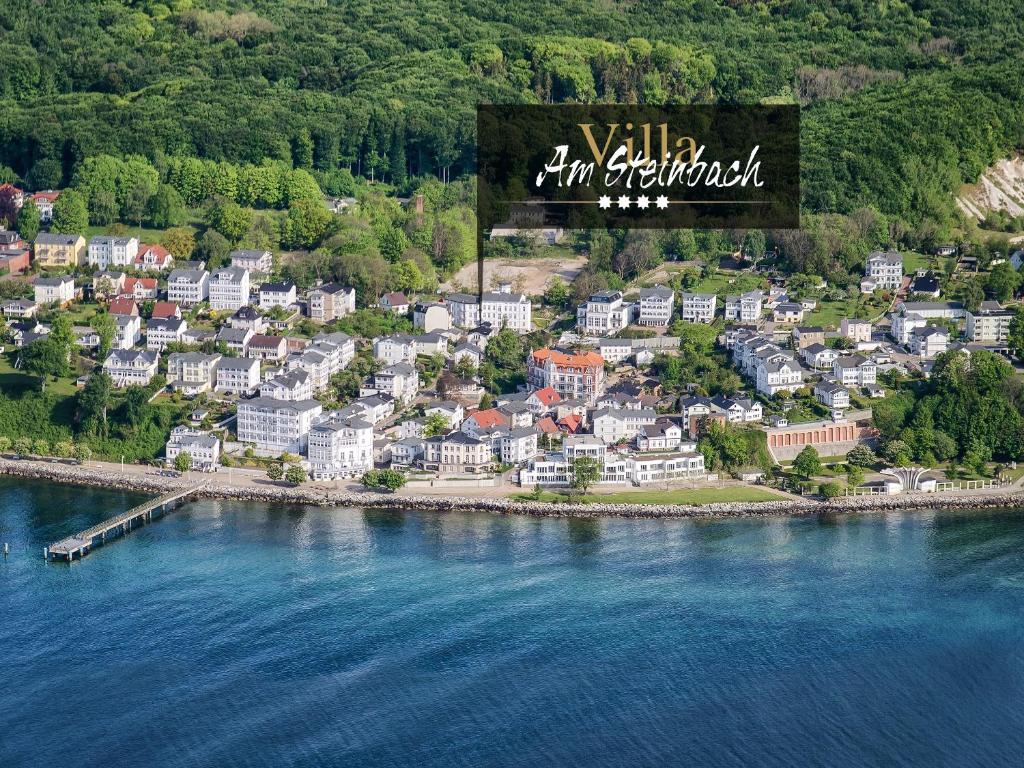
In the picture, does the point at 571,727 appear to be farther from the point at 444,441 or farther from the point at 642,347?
the point at 642,347

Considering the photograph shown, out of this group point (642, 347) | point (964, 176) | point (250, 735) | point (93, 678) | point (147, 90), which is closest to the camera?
point (250, 735)

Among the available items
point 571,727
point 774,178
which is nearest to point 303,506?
point 571,727

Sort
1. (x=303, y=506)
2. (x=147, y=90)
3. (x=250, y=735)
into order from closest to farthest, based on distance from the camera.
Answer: (x=250, y=735), (x=303, y=506), (x=147, y=90)

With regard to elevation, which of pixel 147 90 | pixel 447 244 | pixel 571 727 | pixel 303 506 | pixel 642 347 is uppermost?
pixel 147 90

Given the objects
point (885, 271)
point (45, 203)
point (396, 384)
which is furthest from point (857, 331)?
point (45, 203)

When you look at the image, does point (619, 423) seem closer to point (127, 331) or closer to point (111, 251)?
point (127, 331)

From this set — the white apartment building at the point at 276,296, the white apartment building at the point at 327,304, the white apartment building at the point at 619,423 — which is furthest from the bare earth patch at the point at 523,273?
the white apartment building at the point at 619,423

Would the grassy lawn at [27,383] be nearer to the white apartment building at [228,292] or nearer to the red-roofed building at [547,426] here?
the white apartment building at [228,292]

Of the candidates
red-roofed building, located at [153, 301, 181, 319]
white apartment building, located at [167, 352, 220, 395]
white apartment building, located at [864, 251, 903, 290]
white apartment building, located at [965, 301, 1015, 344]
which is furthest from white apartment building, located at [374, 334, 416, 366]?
white apartment building, located at [965, 301, 1015, 344]
